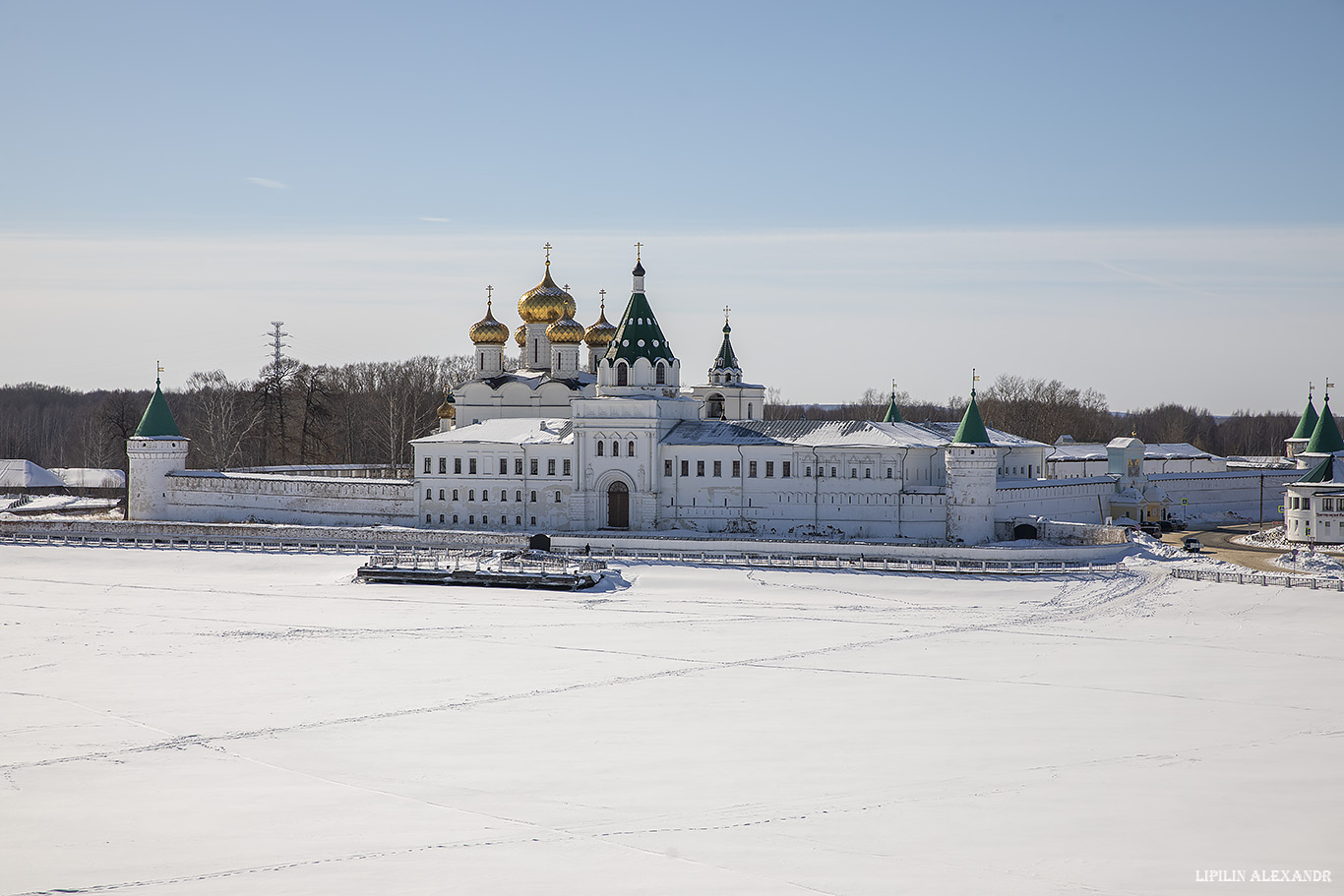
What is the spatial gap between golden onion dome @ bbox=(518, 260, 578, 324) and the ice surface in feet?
67.2

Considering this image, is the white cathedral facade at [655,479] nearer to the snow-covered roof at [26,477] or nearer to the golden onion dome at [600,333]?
the golden onion dome at [600,333]

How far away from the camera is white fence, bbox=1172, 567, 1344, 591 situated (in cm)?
2881

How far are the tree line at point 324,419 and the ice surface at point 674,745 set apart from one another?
23857mm

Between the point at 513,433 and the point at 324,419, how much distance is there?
2647cm

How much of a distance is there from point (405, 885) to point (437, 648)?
1223cm

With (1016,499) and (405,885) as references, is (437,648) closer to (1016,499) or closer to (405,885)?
(405,885)

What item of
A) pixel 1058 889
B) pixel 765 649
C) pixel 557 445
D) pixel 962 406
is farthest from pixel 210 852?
pixel 962 406

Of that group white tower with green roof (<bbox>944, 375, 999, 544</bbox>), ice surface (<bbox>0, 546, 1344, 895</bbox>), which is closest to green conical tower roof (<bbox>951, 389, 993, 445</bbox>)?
white tower with green roof (<bbox>944, 375, 999, 544</bbox>)

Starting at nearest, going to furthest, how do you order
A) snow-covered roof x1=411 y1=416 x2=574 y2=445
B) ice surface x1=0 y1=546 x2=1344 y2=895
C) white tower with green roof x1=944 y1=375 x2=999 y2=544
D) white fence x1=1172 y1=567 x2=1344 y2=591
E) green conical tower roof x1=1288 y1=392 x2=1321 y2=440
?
ice surface x1=0 y1=546 x2=1344 y2=895 → white fence x1=1172 y1=567 x2=1344 y2=591 → white tower with green roof x1=944 y1=375 x2=999 y2=544 → snow-covered roof x1=411 y1=416 x2=574 y2=445 → green conical tower roof x1=1288 y1=392 x2=1321 y2=440

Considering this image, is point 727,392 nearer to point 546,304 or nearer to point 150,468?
point 546,304

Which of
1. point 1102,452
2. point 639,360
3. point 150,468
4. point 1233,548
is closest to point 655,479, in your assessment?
point 639,360

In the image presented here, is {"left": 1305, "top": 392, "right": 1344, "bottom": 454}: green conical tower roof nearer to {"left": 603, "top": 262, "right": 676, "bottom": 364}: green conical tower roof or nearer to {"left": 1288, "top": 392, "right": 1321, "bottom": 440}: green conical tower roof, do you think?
{"left": 1288, "top": 392, "right": 1321, "bottom": 440}: green conical tower roof

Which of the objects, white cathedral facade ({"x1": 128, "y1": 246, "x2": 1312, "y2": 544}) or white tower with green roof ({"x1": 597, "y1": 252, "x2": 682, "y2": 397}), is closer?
white cathedral facade ({"x1": 128, "y1": 246, "x2": 1312, "y2": 544})

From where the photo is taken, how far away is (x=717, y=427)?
40500mm
